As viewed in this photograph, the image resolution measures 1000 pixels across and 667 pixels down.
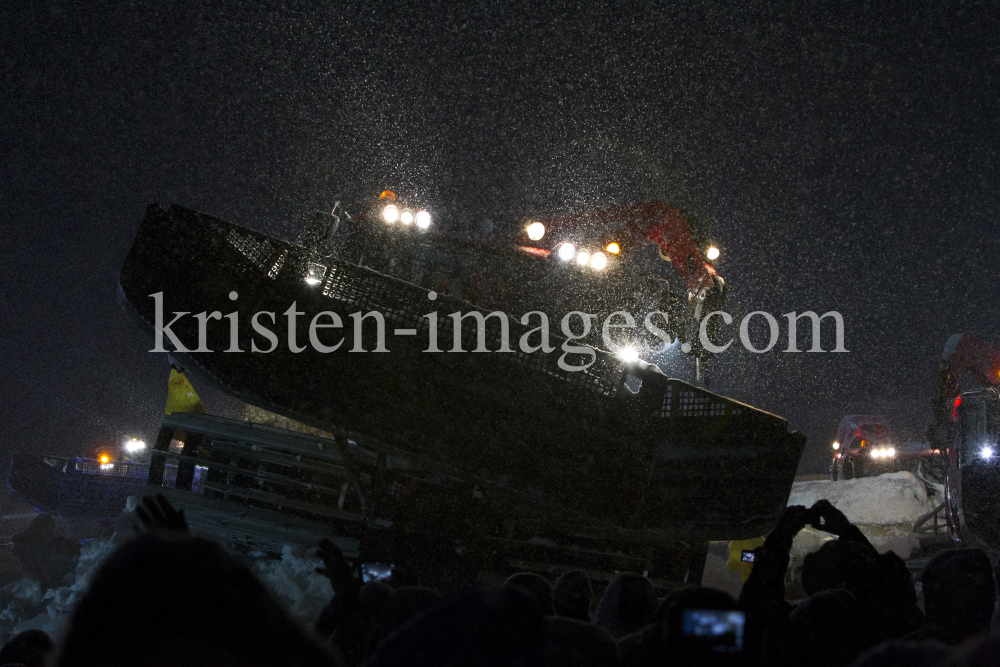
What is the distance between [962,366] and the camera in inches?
353

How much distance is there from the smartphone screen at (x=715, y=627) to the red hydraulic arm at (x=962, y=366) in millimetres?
9871

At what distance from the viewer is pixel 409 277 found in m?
6.55

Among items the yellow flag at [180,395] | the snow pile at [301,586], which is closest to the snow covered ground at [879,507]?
the snow pile at [301,586]

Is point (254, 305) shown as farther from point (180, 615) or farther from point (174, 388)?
point (180, 615)

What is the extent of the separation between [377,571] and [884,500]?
15.1m

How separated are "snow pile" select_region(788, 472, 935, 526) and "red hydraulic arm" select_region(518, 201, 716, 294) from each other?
8.82m

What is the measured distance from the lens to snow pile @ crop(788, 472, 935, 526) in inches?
525

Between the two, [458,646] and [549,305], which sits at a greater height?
[549,305]

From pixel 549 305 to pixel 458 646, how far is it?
5.39 m

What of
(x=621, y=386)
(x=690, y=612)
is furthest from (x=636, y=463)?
(x=690, y=612)

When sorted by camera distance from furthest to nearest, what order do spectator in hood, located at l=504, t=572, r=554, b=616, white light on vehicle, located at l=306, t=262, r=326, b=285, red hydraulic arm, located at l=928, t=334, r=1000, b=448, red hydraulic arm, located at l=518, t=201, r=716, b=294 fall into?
1. red hydraulic arm, located at l=928, t=334, r=1000, b=448
2. red hydraulic arm, located at l=518, t=201, r=716, b=294
3. white light on vehicle, located at l=306, t=262, r=326, b=285
4. spectator in hood, located at l=504, t=572, r=554, b=616

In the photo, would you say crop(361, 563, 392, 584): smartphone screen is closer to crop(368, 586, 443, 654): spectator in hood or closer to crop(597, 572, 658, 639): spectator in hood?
crop(368, 586, 443, 654): spectator in hood

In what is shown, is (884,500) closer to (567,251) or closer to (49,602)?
(567,251)

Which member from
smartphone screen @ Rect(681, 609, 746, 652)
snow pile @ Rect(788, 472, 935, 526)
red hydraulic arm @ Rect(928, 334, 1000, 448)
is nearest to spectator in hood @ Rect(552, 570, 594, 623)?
smartphone screen @ Rect(681, 609, 746, 652)
